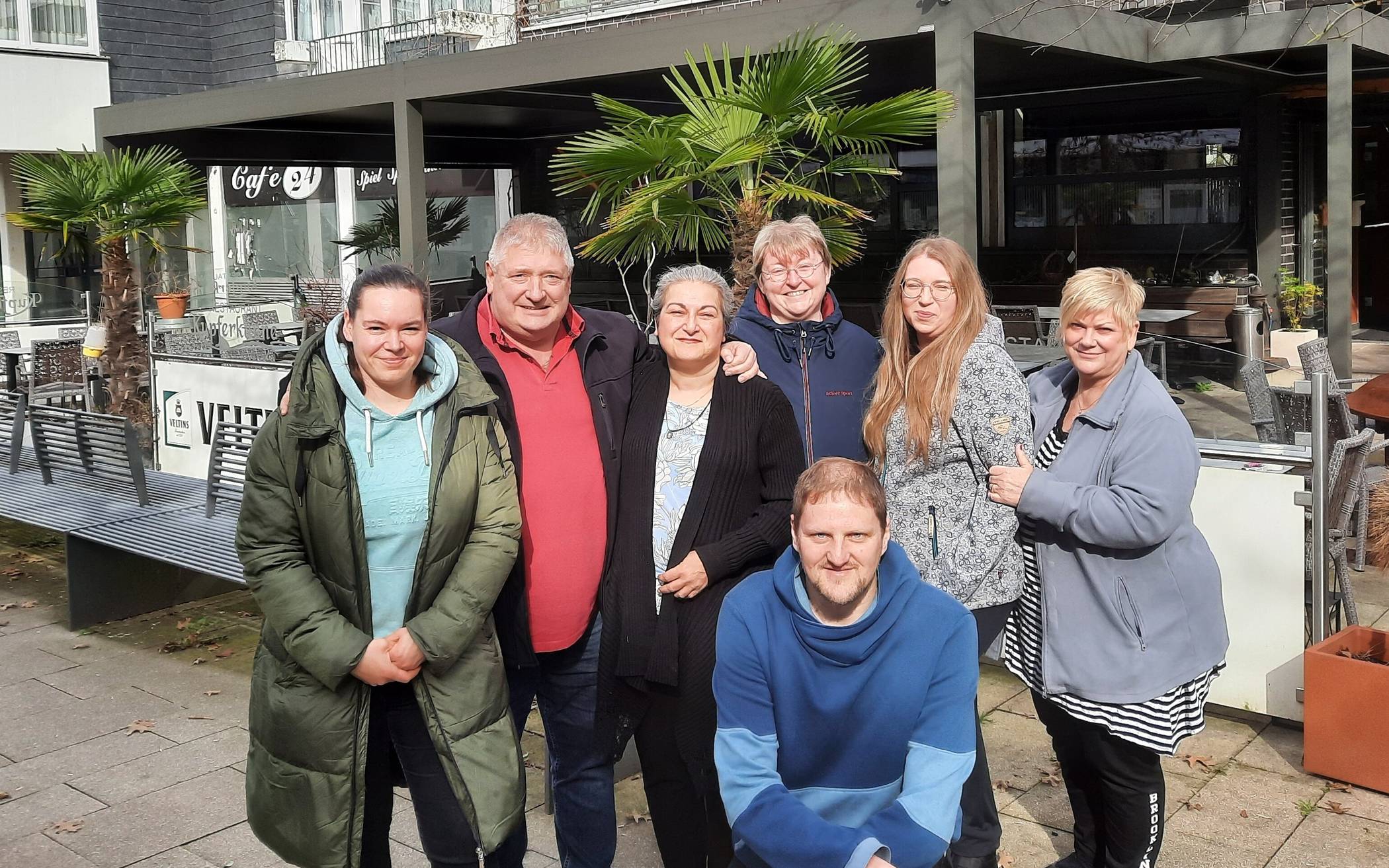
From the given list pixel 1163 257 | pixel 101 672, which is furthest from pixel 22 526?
pixel 1163 257

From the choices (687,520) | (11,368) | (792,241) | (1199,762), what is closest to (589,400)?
(687,520)

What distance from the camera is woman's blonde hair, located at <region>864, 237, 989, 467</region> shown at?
10.8 ft

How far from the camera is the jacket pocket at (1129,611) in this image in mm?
3197

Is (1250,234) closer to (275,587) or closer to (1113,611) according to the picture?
(1113,611)

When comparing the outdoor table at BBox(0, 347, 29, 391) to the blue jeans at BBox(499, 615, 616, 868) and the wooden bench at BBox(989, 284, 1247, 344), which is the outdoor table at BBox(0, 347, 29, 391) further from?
the blue jeans at BBox(499, 615, 616, 868)

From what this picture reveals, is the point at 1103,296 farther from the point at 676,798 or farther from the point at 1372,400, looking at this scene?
the point at 1372,400

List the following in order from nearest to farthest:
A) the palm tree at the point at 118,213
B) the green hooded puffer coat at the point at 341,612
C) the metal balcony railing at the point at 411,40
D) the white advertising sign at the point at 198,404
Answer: the green hooded puffer coat at the point at 341,612
the white advertising sign at the point at 198,404
the palm tree at the point at 118,213
the metal balcony railing at the point at 411,40

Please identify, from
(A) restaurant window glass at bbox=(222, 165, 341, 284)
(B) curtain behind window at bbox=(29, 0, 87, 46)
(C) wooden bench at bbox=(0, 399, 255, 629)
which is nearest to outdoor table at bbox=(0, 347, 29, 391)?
(C) wooden bench at bbox=(0, 399, 255, 629)

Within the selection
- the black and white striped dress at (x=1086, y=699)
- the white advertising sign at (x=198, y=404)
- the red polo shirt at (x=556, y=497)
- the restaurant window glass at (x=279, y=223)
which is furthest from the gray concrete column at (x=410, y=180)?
the restaurant window glass at (x=279, y=223)

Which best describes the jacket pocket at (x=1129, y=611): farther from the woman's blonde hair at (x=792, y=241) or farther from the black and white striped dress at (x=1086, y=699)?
the woman's blonde hair at (x=792, y=241)

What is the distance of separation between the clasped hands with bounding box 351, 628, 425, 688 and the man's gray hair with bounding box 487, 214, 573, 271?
38.1 inches

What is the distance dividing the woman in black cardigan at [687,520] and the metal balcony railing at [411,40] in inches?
549

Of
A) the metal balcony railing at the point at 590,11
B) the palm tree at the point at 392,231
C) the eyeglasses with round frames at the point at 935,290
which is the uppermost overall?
the metal balcony railing at the point at 590,11

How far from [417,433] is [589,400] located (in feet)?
1.61
